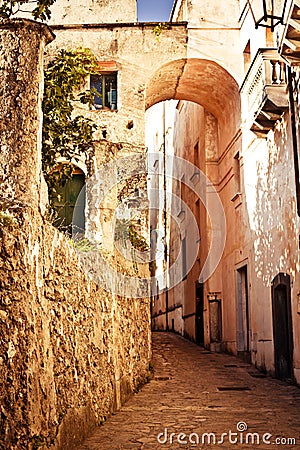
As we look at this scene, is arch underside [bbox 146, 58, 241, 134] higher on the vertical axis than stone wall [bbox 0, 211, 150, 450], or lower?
higher

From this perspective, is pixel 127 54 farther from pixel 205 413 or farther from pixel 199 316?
pixel 205 413

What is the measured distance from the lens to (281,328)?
11.7m

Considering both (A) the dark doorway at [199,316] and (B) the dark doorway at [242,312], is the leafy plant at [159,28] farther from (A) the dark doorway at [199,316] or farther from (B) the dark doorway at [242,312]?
(A) the dark doorway at [199,316]

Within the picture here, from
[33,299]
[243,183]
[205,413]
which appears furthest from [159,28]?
[33,299]

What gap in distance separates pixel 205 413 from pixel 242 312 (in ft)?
25.1

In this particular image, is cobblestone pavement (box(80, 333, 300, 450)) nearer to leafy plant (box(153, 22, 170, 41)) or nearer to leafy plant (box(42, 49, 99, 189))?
leafy plant (box(42, 49, 99, 189))

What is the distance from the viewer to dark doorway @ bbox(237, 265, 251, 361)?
15.2 m

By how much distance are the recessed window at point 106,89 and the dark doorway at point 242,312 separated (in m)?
5.58

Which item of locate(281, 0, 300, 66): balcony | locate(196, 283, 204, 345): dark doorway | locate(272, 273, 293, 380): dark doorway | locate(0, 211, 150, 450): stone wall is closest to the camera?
locate(0, 211, 150, 450): stone wall

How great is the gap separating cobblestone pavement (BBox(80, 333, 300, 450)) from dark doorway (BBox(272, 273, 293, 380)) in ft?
1.01

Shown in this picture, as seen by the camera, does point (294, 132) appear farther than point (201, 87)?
No

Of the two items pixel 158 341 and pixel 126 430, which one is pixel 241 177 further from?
pixel 126 430

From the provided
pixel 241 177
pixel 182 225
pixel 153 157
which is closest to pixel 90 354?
pixel 241 177

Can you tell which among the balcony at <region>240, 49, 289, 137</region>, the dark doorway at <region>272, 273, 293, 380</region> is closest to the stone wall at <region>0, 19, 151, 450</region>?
the dark doorway at <region>272, 273, 293, 380</region>
